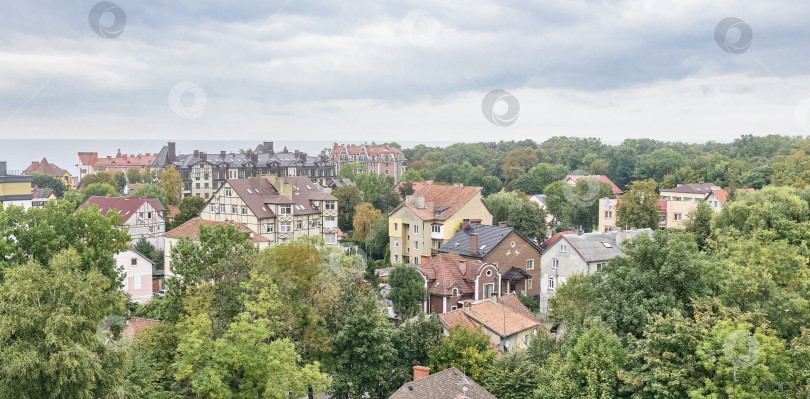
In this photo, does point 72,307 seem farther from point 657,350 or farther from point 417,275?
point 417,275

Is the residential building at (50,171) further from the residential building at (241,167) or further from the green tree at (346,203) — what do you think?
the green tree at (346,203)

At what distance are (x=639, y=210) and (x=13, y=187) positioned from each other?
49343 mm

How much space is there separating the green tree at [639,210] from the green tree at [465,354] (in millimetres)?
37004

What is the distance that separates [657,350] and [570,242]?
25.1 meters

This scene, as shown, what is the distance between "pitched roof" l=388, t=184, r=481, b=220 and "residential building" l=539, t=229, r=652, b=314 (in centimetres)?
900

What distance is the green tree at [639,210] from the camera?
197ft

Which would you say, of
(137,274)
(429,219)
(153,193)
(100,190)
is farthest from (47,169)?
(429,219)

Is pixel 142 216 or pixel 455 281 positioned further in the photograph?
pixel 142 216

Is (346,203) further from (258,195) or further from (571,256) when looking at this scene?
(571,256)

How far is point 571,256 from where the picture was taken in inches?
1722

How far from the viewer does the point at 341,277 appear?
28641 mm

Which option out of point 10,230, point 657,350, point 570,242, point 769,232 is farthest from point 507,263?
point 10,230

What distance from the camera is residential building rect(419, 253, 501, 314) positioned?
3928 centimetres

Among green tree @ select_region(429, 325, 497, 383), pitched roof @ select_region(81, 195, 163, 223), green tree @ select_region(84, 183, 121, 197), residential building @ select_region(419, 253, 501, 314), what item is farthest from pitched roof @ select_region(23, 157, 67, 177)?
green tree @ select_region(429, 325, 497, 383)
